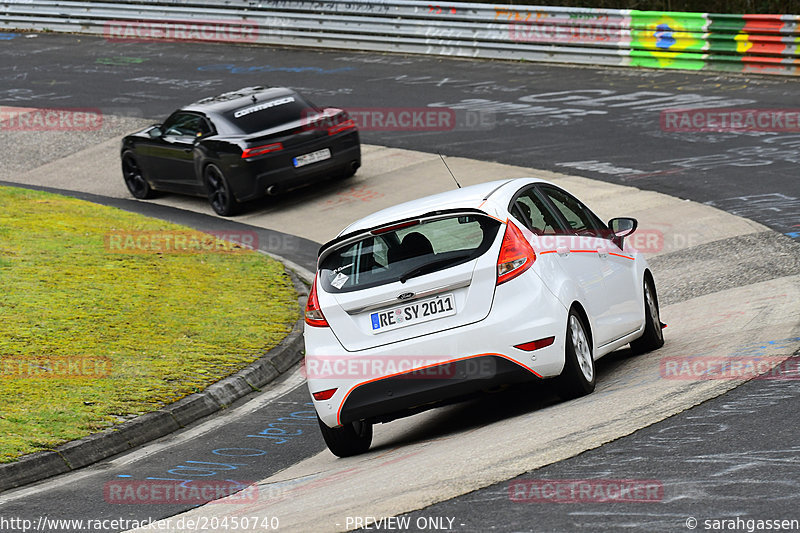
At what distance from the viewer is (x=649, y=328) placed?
946 centimetres

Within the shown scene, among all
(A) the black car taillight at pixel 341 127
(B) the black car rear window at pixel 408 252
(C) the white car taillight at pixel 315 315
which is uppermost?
(B) the black car rear window at pixel 408 252

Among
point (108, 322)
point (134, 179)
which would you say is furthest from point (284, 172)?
point (108, 322)

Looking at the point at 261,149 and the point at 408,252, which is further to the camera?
the point at 261,149

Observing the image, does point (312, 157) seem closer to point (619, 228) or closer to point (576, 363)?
point (619, 228)

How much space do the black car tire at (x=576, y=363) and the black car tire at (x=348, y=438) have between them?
1.38 m

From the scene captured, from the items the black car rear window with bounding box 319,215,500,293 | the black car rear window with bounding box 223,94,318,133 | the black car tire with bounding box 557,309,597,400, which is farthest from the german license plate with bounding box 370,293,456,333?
the black car rear window with bounding box 223,94,318,133

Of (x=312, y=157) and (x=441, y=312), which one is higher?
(x=441, y=312)

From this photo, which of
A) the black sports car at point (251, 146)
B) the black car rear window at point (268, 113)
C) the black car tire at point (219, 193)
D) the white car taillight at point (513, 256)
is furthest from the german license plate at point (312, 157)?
the white car taillight at point (513, 256)

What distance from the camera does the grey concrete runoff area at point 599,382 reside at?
6473 mm

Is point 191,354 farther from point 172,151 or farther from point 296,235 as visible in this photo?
point 172,151

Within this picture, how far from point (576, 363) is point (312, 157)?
37.1 feet

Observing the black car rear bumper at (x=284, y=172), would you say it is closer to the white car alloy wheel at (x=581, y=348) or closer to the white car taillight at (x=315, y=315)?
the white car taillight at (x=315, y=315)

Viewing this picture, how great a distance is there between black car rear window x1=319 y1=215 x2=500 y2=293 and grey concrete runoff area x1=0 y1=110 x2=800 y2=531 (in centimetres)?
113

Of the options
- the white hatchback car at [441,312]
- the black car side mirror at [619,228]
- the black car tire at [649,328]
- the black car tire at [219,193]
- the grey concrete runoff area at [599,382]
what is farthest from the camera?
the black car tire at [219,193]
